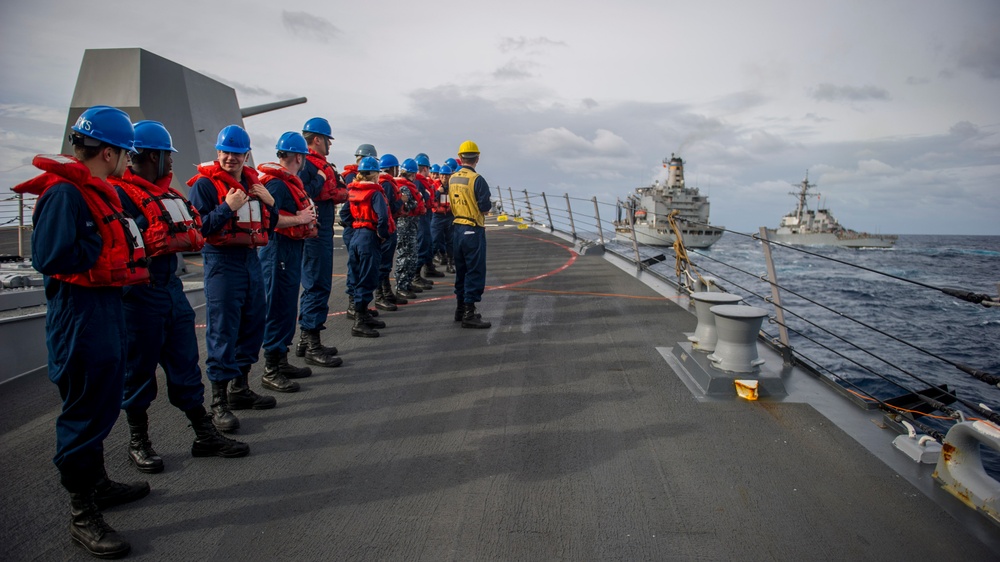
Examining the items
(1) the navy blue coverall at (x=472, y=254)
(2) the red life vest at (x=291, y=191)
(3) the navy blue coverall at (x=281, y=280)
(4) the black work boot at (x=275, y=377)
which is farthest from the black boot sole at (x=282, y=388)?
(1) the navy blue coverall at (x=472, y=254)

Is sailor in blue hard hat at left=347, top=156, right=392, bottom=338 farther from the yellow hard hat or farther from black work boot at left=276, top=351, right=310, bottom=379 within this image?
black work boot at left=276, top=351, right=310, bottom=379

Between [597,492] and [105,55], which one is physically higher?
[105,55]

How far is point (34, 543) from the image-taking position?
229cm

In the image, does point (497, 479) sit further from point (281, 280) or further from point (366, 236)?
point (366, 236)

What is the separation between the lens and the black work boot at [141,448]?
292 centimetres

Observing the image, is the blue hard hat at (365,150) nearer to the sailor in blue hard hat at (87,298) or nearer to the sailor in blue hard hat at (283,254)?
the sailor in blue hard hat at (283,254)

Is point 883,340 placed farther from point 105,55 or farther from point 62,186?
point 105,55

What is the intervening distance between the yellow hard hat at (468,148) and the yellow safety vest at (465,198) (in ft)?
0.69

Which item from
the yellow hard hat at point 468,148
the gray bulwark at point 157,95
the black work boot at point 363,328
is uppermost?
the gray bulwark at point 157,95

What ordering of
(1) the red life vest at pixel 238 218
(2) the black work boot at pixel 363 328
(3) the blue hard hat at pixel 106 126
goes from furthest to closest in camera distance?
(2) the black work boot at pixel 363 328, (1) the red life vest at pixel 238 218, (3) the blue hard hat at pixel 106 126

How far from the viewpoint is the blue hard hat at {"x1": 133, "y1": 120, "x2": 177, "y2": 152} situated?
9.26 feet

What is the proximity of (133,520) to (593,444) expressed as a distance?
241cm

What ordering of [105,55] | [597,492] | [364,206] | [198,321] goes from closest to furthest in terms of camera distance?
[597,492] → [364,206] → [198,321] → [105,55]

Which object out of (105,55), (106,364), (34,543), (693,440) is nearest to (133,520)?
(34,543)
